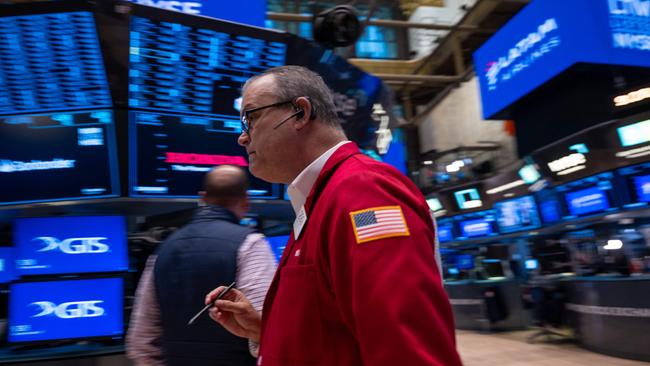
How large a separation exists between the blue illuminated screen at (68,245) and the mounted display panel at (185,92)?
1.41 feet

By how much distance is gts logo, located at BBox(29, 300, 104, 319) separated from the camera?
354 cm

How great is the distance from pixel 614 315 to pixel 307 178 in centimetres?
803

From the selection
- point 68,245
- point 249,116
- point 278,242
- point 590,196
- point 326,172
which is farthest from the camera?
point 590,196

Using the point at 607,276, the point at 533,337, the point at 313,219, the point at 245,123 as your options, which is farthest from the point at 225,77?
the point at 533,337

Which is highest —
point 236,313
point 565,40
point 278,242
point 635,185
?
point 565,40

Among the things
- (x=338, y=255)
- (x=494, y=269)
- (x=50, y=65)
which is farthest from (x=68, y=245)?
(x=494, y=269)

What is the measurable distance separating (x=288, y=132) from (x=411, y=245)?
1.71ft

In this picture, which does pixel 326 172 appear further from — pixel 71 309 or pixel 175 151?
pixel 71 309

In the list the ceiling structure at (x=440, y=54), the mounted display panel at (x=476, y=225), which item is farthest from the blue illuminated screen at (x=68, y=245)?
the mounted display panel at (x=476, y=225)

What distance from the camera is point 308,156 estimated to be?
1.25 metres

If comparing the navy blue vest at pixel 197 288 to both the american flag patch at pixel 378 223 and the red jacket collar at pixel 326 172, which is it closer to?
the red jacket collar at pixel 326 172

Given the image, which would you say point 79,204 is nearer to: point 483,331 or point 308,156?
point 308,156

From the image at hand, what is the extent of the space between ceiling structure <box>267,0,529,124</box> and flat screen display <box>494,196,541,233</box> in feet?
18.4

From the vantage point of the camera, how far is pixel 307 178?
4.00 feet
